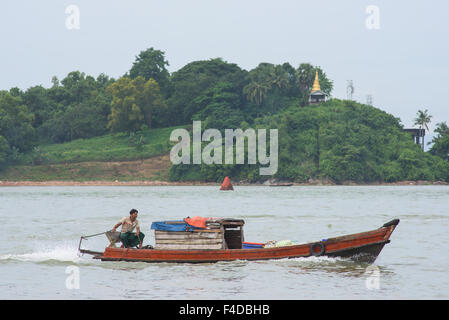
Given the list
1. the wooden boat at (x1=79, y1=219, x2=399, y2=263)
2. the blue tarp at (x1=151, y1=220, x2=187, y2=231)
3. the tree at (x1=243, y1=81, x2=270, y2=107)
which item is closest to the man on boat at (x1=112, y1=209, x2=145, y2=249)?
the wooden boat at (x1=79, y1=219, x2=399, y2=263)

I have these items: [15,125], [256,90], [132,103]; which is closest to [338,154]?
[256,90]

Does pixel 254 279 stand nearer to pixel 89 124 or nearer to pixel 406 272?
pixel 406 272

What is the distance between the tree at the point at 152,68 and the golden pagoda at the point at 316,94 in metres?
29.6

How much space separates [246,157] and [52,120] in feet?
133

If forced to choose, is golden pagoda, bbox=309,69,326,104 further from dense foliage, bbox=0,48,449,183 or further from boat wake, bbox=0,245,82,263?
boat wake, bbox=0,245,82,263

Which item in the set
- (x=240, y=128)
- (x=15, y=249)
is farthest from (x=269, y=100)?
(x=15, y=249)

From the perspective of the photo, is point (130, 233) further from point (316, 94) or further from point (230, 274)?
point (316, 94)

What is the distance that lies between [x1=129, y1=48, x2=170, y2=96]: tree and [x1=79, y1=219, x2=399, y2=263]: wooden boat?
12014 cm

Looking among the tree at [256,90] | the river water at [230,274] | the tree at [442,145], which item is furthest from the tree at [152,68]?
the river water at [230,274]

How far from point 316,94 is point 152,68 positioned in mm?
34326

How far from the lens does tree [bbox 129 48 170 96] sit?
142 metres

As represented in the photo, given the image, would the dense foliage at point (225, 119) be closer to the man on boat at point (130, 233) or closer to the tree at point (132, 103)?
the tree at point (132, 103)

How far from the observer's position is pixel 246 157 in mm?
116375

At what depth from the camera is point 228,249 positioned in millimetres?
22438
